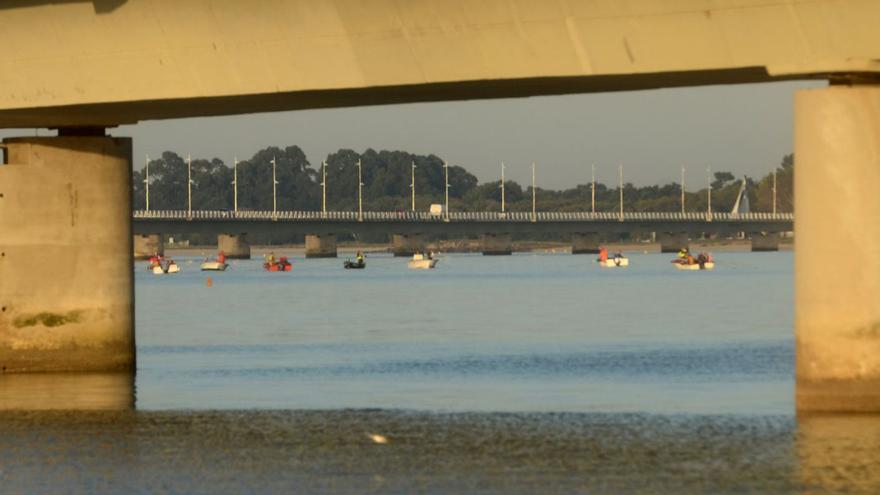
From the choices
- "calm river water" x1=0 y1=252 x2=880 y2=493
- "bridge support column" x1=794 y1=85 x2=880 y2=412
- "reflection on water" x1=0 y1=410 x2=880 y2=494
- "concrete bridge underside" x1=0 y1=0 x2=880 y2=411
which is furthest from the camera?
"bridge support column" x1=794 y1=85 x2=880 y2=412

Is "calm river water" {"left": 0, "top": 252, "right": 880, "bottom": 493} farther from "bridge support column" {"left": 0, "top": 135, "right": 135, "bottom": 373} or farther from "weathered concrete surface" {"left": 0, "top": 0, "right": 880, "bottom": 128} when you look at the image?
"weathered concrete surface" {"left": 0, "top": 0, "right": 880, "bottom": 128}

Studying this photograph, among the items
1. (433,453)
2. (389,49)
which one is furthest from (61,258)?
(433,453)

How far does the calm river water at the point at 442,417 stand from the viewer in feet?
102

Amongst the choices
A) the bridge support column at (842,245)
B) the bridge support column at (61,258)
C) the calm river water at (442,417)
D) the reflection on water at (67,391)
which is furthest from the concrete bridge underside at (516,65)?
the reflection on water at (67,391)

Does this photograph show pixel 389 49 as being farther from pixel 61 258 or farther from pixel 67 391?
pixel 61 258

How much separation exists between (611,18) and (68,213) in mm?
18473

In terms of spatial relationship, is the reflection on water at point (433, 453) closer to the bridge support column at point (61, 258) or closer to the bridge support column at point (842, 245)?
the bridge support column at point (842, 245)

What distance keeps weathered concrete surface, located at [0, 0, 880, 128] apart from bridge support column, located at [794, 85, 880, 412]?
898 millimetres

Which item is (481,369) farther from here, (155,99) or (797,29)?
(797,29)

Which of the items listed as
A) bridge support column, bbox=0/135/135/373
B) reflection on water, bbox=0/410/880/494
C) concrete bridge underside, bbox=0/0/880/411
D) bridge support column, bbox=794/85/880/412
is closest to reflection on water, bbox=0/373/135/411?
bridge support column, bbox=0/135/135/373

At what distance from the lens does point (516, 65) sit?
38.1 meters

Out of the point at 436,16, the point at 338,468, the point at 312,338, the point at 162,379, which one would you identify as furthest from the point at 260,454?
the point at 312,338

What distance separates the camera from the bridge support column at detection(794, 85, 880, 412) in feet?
120

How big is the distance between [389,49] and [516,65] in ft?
8.81
